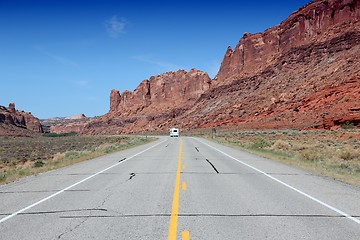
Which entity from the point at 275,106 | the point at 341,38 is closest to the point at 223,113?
the point at 275,106

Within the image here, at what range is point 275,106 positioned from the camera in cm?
7981

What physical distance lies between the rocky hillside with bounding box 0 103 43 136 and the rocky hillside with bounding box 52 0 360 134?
3434 cm

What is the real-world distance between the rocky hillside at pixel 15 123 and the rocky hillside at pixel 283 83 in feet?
113

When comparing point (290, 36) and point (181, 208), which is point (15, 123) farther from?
point (181, 208)

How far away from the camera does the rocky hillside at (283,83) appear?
210 feet

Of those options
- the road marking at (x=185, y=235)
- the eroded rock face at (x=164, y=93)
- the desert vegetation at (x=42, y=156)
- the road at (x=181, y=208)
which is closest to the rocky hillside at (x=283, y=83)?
the eroded rock face at (x=164, y=93)

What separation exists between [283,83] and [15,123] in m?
117

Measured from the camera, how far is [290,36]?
104750mm

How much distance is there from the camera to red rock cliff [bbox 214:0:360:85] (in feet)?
300

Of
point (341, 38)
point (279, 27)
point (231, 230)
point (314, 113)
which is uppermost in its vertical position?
point (279, 27)

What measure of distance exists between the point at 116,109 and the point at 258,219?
18051 centimetres

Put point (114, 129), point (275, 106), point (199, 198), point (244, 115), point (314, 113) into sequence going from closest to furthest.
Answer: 1. point (199, 198)
2. point (314, 113)
3. point (275, 106)
4. point (244, 115)
5. point (114, 129)

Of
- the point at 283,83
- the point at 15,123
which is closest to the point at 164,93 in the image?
the point at 15,123

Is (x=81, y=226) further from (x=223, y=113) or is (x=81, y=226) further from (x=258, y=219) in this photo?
(x=223, y=113)
